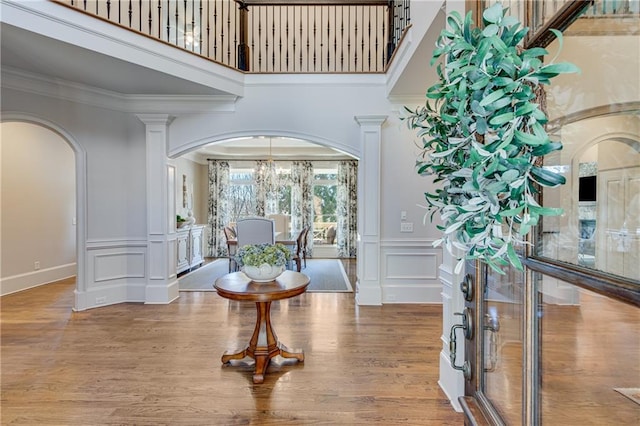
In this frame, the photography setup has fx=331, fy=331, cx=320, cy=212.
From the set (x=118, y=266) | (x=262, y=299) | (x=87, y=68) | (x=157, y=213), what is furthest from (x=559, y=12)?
(x=118, y=266)

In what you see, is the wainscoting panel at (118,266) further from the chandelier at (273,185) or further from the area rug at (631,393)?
the area rug at (631,393)

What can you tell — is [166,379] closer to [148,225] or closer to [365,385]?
[365,385]

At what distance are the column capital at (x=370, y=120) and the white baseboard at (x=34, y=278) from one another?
5816 millimetres

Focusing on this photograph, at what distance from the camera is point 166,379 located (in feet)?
8.79

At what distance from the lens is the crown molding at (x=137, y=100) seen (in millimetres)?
4234

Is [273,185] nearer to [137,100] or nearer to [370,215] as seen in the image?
[137,100]

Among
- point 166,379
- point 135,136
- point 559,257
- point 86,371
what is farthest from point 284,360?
point 135,136

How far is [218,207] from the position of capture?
8.95 meters

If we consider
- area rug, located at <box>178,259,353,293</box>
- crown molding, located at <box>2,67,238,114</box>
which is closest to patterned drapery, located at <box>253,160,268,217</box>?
area rug, located at <box>178,259,353,293</box>

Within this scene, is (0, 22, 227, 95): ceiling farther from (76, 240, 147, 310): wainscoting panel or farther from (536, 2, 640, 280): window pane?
(536, 2, 640, 280): window pane

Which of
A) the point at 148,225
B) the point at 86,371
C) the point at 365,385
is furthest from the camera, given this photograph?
the point at 148,225

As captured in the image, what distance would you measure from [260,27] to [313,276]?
15.0 feet

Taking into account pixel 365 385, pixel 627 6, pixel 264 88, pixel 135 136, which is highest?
pixel 264 88

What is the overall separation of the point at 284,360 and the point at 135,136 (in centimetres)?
383
